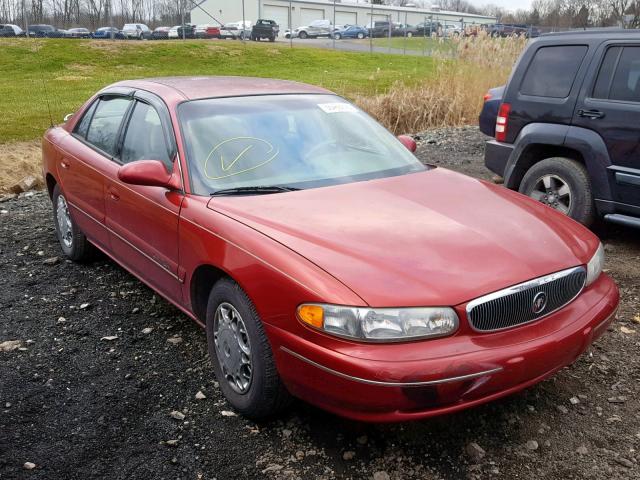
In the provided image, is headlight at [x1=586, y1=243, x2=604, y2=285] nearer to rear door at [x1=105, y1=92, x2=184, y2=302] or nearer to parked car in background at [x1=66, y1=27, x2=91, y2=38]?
rear door at [x1=105, y1=92, x2=184, y2=302]

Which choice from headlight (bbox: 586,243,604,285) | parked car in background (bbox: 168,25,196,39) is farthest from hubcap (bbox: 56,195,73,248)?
parked car in background (bbox: 168,25,196,39)

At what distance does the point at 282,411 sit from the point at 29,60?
91.8ft

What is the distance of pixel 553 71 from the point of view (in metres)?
A: 5.84

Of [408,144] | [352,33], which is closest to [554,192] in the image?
[408,144]

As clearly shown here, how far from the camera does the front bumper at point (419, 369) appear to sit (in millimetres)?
2377

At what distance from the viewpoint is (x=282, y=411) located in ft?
9.84

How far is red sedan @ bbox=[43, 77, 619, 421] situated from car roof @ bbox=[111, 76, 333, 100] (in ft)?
0.06

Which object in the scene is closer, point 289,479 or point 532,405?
point 289,479

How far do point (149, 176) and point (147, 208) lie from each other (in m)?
0.35

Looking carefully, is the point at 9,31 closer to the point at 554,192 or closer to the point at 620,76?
the point at 554,192

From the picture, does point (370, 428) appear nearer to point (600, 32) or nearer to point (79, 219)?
point (79, 219)

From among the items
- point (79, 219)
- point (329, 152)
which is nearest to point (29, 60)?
point (79, 219)

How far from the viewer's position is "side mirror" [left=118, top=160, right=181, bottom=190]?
3.42 m

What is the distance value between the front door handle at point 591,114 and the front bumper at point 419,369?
3.24 m
